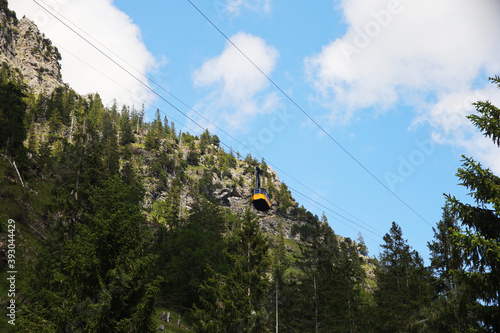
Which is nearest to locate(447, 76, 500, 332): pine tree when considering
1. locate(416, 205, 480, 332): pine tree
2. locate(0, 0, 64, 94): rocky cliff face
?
locate(416, 205, 480, 332): pine tree

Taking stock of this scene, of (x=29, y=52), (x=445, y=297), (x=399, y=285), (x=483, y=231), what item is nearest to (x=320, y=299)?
(x=399, y=285)

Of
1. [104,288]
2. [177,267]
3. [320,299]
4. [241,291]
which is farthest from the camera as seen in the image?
[177,267]

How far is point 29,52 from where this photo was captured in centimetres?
17212

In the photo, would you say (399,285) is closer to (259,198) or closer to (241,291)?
(259,198)

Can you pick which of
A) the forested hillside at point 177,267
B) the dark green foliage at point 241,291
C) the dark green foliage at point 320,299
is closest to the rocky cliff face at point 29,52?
the forested hillside at point 177,267

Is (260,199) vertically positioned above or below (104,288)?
above

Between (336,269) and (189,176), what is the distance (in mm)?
124873

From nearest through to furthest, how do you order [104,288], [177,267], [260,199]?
[104,288]
[260,199]
[177,267]

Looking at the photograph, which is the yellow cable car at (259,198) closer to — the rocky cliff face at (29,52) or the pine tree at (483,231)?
the pine tree at (483,231)

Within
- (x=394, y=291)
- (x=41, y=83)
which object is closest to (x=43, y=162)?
(x=394, y=291)

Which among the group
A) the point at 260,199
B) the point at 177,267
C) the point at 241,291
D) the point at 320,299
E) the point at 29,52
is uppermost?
the point at 29,52

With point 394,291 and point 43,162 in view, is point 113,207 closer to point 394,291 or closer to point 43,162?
Result: point 394,291

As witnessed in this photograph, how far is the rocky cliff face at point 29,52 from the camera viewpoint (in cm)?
15800

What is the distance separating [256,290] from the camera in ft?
77.5
